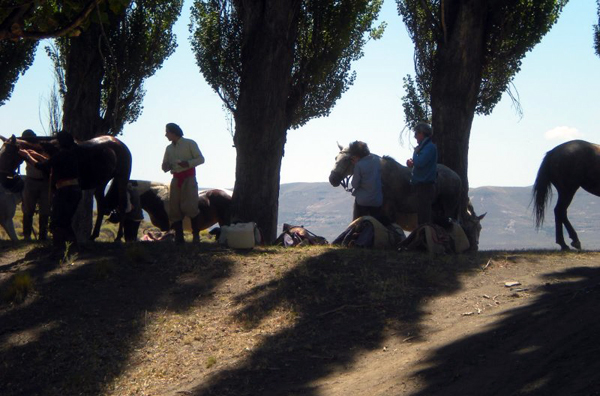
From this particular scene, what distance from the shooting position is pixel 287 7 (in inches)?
563

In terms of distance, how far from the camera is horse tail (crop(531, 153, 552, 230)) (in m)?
15.9

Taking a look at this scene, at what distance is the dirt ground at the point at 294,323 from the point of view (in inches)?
273

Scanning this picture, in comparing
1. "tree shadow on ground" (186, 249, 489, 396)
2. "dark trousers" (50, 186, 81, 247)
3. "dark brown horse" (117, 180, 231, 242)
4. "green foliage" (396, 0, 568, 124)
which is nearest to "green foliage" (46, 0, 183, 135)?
"dark brown horse" (117, 180, 231, 242)

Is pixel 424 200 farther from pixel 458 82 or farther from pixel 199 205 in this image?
A: pixel 199 205

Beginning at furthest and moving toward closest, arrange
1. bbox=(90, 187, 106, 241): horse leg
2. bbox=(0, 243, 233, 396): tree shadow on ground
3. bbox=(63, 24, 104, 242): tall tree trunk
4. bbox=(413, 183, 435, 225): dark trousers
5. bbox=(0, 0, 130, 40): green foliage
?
1. bbox=(63, 24, 104, 242): tall tree trunk
2. bbox=(90, 187, 106, 241): horse leg
3. bbox=(413, 183, 435, 225): dark trousers
4. bbox=(0, 0, 130, 40): green foliage
5. bbox=(0, 243, 233, 396): tree shadow on ground

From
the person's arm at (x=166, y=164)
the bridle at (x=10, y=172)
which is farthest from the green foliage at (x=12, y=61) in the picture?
the person's arm at (x=166, y=164)

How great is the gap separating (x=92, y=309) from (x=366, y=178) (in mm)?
5387

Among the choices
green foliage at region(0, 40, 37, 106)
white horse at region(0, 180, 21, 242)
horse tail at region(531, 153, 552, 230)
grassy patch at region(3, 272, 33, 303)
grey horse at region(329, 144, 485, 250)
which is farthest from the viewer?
green foliage at region(0, 40, 37, 106)

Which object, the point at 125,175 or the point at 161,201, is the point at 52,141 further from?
→ the point at 161,201

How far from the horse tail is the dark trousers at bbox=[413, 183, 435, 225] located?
4.12 metres

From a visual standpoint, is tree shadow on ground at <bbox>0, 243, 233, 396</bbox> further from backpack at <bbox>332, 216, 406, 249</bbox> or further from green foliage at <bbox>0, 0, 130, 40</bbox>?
green foliage at <bbox>0, 0, 130, 40</bbox>

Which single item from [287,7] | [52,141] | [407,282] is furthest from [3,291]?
[287,7]

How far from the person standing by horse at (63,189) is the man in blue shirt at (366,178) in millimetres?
4598

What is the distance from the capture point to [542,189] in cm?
1599
